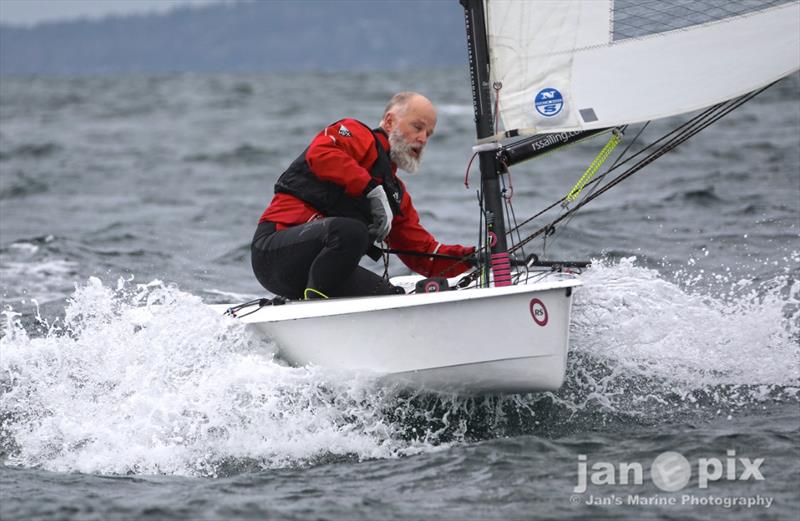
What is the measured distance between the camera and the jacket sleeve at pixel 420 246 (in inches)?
205

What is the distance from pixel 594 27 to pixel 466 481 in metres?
2.00

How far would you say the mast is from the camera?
15.0ft

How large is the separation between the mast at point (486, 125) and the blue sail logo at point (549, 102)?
0.21 m

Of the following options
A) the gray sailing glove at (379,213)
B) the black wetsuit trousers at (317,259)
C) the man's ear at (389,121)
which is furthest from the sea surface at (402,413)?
the man's ear at (389,121)

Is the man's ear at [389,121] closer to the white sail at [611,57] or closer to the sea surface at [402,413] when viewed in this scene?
the white sail at [611,57]

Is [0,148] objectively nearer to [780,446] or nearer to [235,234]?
[235,234]

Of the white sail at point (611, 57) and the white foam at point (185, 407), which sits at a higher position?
the white sail at point (611, 57)

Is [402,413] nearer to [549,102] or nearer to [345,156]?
[345,156]

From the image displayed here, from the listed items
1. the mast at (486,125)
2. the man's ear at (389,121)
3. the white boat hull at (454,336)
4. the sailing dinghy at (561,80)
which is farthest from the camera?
the man's ear at (389,121)

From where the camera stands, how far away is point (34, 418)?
4.84 metres

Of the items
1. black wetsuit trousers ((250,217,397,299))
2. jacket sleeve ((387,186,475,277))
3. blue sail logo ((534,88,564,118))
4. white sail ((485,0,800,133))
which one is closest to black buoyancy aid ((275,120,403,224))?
black wetsuit trousers ((250,217,397,299))

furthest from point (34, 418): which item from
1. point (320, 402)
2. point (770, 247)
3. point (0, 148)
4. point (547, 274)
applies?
point (0, 148)

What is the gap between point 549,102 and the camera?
4.59 meters

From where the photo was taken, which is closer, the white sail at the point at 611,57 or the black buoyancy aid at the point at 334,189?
the white sail at the point at 611,57
